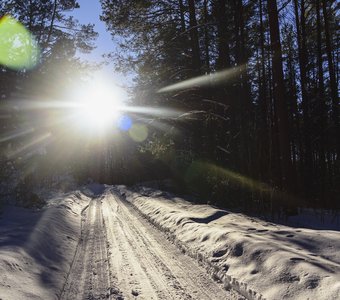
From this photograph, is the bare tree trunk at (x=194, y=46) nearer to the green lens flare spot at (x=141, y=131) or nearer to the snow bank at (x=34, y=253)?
the green lens flare spot at (x=141, y=131)

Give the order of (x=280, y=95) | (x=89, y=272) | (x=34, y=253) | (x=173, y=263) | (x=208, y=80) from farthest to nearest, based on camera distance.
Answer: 1. (x=208, y=80)
2. (x=280, y=95)
3. (x=34, y=253)
4. (x=173, y=263)
5. (x=89, y=272)

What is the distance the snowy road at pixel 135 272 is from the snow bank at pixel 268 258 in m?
0.28

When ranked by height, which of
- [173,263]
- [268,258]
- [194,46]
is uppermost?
[194,46]

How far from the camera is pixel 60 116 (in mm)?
24438

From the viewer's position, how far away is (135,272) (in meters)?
5.79

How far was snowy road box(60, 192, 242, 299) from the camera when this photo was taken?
4828 millimetres

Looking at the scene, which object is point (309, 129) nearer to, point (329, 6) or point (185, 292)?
point (329, 6)

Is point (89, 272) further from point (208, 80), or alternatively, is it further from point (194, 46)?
point (194, 46)

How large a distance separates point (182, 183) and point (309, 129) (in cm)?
753

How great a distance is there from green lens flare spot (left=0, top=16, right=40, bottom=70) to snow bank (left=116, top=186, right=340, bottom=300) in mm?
13084

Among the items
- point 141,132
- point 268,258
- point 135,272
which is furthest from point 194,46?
point 268,258

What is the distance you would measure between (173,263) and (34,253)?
2492 mm

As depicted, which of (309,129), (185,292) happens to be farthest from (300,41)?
(185,292)

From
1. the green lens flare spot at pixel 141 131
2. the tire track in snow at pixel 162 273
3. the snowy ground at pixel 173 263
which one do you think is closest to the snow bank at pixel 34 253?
the snowy ground at pixel 173 263
